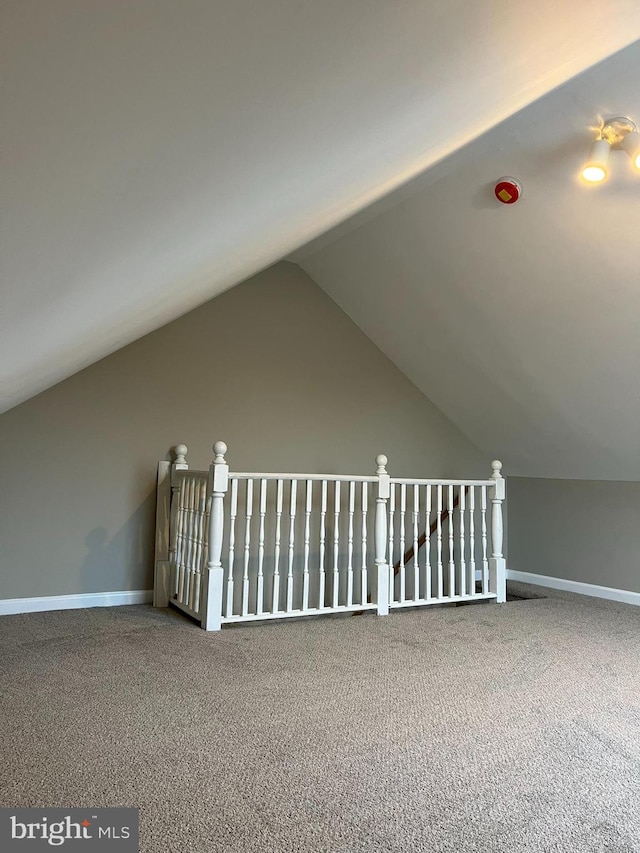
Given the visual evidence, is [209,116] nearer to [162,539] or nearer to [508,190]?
[508,190]

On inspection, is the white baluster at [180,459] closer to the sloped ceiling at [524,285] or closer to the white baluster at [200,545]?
the white baluster at [200,545]

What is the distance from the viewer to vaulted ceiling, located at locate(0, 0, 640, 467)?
437mm

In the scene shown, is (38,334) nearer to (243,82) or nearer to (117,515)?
(243,82)

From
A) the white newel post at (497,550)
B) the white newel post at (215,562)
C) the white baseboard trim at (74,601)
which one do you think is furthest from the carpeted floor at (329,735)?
the white newel post at (497,550)

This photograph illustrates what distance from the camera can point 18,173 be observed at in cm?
52

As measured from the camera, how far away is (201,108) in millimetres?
599

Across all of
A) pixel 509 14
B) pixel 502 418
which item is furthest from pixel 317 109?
pixel 502 418

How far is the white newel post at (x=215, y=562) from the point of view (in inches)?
135

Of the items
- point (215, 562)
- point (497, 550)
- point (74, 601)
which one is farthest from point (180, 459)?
point (497, 550)

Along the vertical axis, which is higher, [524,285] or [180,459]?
[524,285]

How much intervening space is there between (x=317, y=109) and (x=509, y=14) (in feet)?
1.57

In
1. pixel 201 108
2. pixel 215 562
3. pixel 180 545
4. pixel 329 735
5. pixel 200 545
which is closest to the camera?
pixel 201 108

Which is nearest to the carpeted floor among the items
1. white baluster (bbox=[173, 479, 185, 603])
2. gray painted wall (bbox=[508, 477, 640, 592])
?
white baluster (bbox=[173, 479, 185, 603])

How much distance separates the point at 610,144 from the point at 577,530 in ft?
10.6
